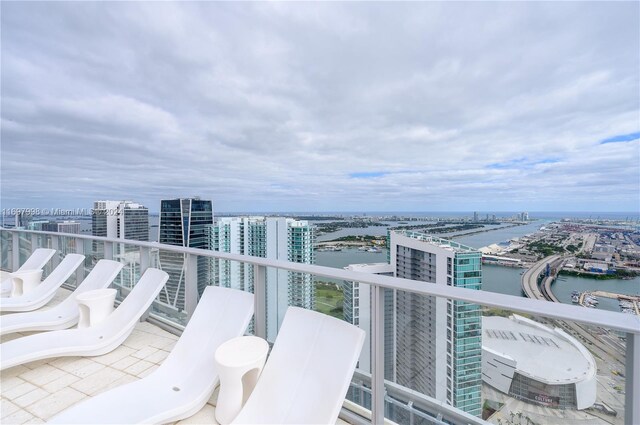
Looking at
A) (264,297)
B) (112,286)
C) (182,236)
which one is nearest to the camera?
(264,297)

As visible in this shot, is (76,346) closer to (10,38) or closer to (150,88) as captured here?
(10,38)

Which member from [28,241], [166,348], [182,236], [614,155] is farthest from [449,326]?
[614,155]

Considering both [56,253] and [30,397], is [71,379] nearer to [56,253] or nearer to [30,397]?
[30,397]

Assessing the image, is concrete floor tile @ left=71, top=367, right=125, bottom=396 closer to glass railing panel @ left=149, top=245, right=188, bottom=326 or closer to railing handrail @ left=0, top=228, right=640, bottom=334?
glass railing panel @ left=149, top=245, right=188, bottom=326

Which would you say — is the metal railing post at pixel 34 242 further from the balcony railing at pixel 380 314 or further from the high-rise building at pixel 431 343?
the high-rise building at pixel 431 343

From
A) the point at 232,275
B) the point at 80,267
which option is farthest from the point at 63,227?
the point at 232,275

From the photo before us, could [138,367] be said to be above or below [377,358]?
below

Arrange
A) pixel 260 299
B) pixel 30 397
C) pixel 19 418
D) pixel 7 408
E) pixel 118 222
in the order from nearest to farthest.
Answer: pixel 19 418
pixel 7 408
pixel 30 397
pixel 260 299
pixel 118 222
